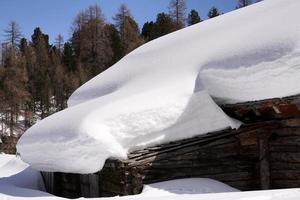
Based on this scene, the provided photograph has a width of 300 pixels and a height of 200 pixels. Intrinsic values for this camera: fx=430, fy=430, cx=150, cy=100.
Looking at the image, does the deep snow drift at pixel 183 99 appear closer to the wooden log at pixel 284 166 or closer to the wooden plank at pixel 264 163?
the wooden plank at pixel 264 163

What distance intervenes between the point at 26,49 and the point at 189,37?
4121 cm

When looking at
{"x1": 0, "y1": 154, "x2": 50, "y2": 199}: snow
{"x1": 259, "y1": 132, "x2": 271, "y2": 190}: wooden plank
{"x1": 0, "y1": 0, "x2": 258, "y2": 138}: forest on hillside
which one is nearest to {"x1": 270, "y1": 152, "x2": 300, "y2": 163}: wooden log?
{"x1": 259, "y1": 132, "x2": 271, "y2": 190}: wooden plank

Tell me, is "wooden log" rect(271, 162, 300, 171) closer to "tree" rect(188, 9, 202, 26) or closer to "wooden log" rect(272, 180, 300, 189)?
"wooden log" rect(272, 180, 300, 189)

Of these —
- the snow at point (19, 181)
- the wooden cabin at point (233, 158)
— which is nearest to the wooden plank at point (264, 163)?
the wooden cabin at point (233, 158)

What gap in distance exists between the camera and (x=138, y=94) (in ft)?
29.9

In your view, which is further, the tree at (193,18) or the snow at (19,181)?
the tree at (193,18)

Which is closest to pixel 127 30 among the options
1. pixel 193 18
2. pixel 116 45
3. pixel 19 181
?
pixel 116 45

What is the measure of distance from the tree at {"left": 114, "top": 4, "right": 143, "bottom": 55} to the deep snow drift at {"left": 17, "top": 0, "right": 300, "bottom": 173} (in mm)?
34550

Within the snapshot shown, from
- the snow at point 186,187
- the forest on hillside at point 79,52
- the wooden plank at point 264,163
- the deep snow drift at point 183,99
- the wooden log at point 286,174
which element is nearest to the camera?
the snow at point 186,187

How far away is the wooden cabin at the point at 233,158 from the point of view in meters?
7.96

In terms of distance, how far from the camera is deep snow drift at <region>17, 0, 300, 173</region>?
25.8 ft

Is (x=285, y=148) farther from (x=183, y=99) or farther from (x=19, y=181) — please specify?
(x=19, y=181)

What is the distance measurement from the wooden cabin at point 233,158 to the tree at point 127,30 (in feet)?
117

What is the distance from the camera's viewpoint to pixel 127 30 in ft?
155
